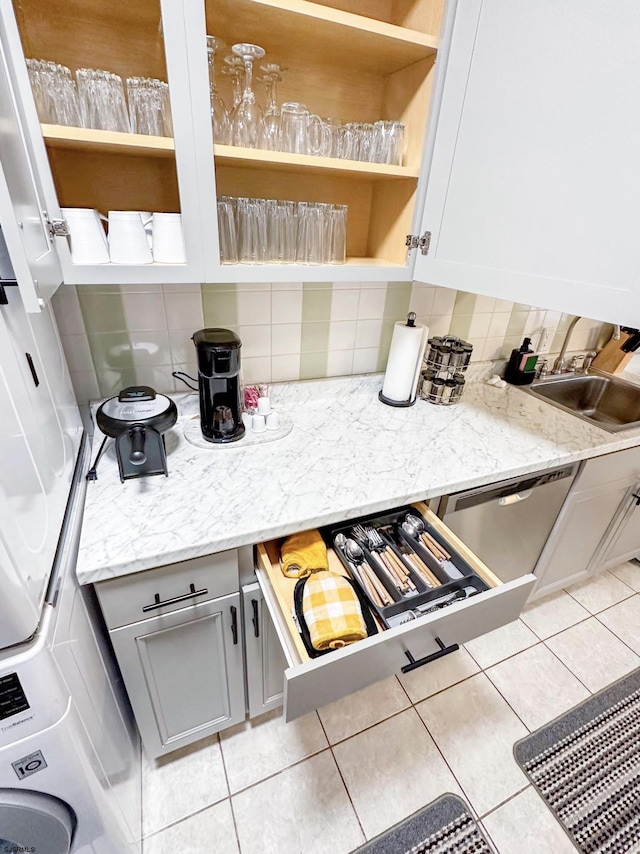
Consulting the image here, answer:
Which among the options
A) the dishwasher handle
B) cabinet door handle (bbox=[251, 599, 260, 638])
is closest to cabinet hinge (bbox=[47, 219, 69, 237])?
cabinet door handle (bbox=[251, 599, 260, 638])

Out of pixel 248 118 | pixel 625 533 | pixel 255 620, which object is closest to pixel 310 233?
pixel 248 118

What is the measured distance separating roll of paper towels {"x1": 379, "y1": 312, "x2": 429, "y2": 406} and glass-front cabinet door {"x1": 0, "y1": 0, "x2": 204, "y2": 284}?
2.31 ft

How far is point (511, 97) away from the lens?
871 millimetres

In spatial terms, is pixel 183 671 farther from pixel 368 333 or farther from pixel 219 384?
pixel 368 333

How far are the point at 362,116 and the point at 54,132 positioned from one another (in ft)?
2.82

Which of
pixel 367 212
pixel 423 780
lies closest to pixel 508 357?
pixel 367 212

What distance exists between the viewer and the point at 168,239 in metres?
0.91

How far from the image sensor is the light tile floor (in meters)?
1.09

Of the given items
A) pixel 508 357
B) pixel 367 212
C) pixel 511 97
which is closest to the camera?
pixel 511 97

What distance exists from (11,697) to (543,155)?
136cm

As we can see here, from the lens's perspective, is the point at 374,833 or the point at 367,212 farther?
the point at 367,212

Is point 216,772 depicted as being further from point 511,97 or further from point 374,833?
point 511,97

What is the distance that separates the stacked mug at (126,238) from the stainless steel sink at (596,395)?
1.50 m

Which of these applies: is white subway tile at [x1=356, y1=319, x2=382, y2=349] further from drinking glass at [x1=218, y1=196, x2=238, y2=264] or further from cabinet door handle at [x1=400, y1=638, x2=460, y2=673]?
cabinet door handle at [x1=400, y1=638, x2=460, y2=673]
